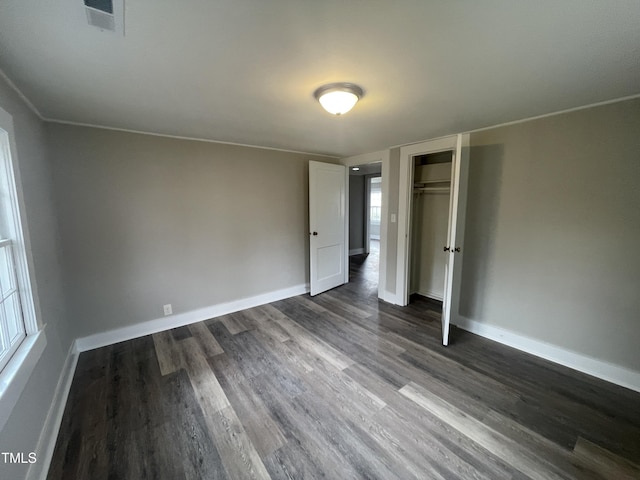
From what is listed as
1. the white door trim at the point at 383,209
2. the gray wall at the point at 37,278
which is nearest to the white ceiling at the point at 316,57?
the gray wall at the point at 37,278

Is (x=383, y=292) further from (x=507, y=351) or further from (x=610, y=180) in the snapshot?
(x=610, y=180)

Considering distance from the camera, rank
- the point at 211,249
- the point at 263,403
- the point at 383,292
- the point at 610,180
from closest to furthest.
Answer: the point at 263,403 < the point at 610,180 < the point at 211,249 < the point at 383,292

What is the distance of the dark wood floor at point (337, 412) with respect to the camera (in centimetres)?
141

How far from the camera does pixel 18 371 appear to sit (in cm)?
124

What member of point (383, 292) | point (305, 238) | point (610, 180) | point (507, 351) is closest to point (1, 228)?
point (305, 238)

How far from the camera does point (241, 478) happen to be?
4.38 feet

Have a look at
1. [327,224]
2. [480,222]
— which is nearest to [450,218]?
[480,222]

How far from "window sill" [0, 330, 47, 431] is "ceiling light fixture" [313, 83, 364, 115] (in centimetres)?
226

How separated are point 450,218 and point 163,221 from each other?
3.14 m

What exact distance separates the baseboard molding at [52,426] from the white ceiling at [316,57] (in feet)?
6.83

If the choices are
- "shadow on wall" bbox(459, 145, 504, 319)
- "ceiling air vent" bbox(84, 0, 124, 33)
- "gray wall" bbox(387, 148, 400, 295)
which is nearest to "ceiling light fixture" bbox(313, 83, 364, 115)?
"ceiling air vent" bbox(84, 0, 124, 33)

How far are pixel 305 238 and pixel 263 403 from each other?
2545 mm

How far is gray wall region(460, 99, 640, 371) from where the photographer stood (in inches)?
76.5

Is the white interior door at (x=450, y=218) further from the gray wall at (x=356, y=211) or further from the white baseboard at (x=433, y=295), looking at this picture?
the gray wall at (x=356, y=211)
